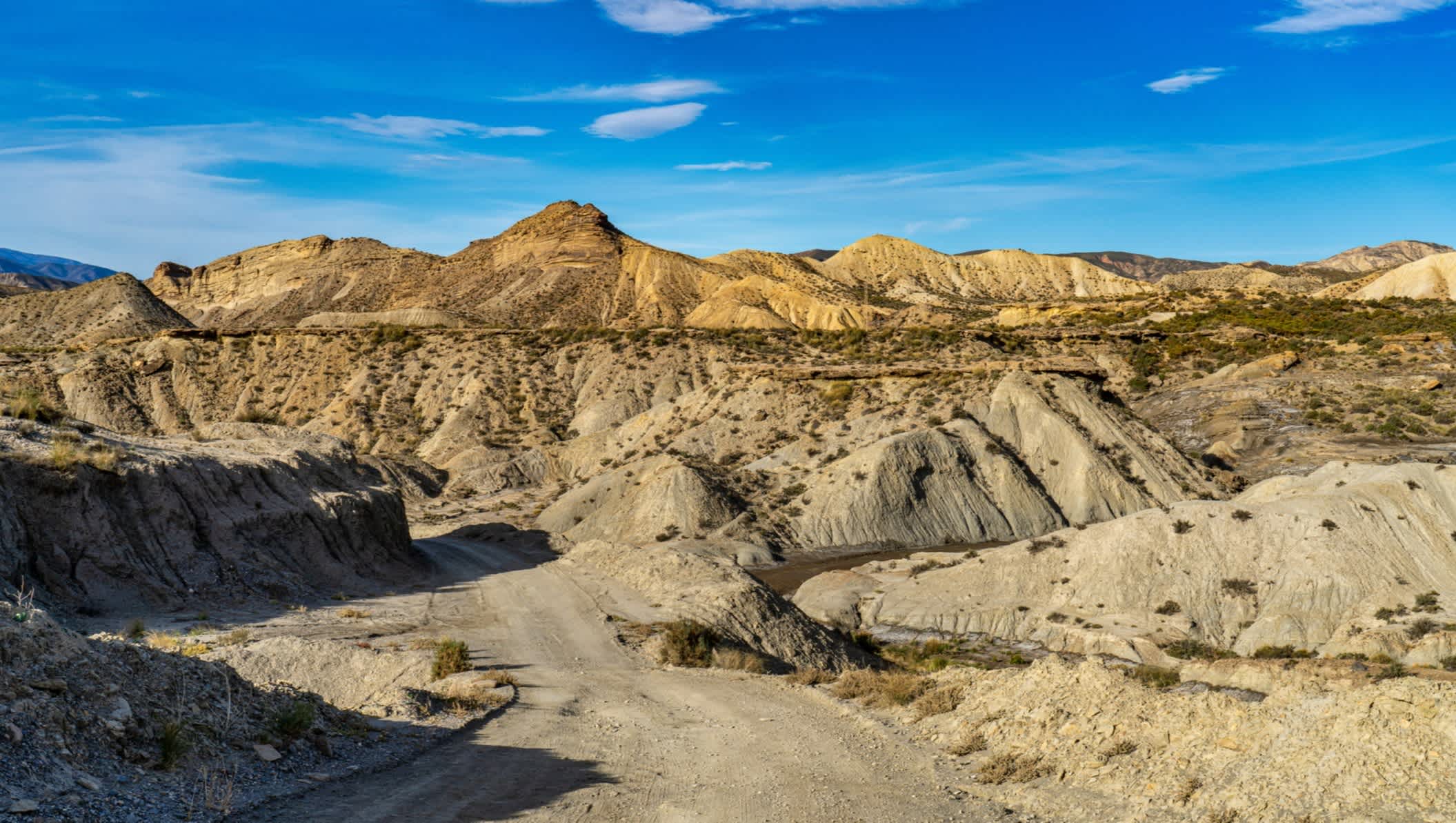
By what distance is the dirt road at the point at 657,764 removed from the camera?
1139 cm

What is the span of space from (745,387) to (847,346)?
15.6 m

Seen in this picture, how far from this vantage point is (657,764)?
1355 cm

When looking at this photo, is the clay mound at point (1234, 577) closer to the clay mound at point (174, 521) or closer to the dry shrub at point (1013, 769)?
the clay mound at point (174, 521)

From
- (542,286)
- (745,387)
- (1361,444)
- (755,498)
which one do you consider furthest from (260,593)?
(542,286)

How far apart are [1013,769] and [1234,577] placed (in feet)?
77.8

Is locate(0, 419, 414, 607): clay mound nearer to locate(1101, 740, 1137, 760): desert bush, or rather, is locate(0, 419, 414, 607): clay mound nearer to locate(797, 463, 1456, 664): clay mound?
locate(797, 463, 1456, 664): clay mound

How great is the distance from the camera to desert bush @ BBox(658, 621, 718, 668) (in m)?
23.1

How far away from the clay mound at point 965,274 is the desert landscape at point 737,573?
4931 cm

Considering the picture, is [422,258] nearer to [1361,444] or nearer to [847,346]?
[847,346]

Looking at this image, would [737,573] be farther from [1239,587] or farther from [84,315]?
[84,315]

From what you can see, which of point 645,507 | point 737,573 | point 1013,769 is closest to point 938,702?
point 1013,769

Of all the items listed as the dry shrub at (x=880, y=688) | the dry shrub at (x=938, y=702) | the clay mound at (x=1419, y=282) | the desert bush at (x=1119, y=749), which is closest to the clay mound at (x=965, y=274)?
the clay mound at (x=1419, y=282)

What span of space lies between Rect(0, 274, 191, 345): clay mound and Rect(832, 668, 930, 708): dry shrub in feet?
320

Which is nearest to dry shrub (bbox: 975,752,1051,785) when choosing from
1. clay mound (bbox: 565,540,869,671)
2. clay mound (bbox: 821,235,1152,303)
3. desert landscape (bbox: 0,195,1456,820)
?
desert landscape (bbox: 0,195,1456,820)
